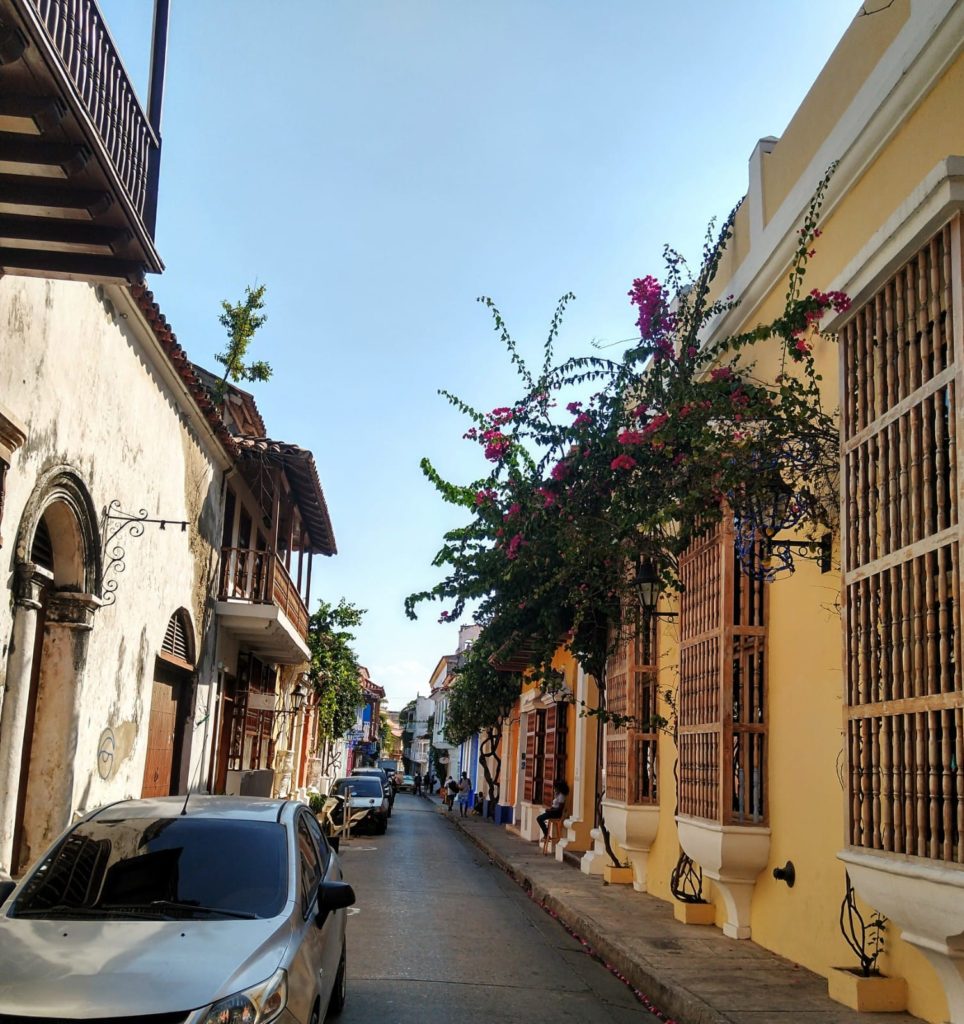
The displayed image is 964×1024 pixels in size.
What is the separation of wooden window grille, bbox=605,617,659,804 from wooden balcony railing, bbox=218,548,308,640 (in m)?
6.18

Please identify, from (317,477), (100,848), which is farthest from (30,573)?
(317,477)

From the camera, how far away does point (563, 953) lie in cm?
975

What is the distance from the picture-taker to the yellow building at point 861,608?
548 cm

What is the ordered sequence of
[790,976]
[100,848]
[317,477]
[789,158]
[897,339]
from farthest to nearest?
[317,477] < [789,158] < [790,976] < [897,339] < [100,848]

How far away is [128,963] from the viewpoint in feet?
→ 14.3

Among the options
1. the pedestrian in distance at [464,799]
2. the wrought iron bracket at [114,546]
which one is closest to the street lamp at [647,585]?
the wrought iron bracket at [114,546]

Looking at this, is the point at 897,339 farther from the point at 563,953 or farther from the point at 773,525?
the point at 563,953

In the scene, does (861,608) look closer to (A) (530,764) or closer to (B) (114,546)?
(B) (114,546)

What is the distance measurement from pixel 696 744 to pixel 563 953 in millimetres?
2259

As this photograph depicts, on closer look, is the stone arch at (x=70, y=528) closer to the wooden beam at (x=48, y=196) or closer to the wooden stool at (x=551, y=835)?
the wooden beam at (x=48, y=196)

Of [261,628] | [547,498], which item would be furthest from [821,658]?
[261,628]

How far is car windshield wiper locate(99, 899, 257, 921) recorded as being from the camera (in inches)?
197

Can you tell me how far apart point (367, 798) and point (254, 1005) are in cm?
2338

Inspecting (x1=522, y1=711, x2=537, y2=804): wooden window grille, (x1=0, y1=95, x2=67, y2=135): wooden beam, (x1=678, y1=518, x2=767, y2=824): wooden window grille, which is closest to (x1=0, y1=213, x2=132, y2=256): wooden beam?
(x1=0, y1=95, x2=67, y2=135): wooden beam
